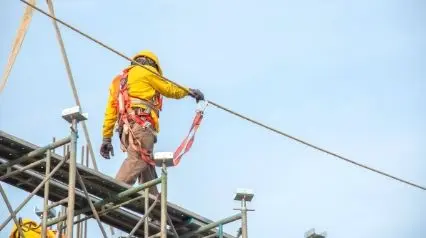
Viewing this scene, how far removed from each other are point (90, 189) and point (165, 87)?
8.33ft

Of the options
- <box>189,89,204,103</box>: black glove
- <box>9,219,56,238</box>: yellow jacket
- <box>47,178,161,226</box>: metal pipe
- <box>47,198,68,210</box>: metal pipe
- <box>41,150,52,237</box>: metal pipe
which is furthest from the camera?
<box>189,89,204,103</box>: black glove

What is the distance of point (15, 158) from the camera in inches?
583

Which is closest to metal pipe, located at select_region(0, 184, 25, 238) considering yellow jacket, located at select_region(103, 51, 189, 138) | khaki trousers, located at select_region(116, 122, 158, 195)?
khaki trousers, located at select_region(116, 122, 158, 195)

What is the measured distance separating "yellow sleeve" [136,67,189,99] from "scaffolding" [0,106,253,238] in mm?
1970

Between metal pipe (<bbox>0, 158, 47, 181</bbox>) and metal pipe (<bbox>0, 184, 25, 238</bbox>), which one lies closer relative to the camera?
metal pipe (<bbox>0, 184, 25, 238</bbox>)

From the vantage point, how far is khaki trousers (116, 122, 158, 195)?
55.2 ft

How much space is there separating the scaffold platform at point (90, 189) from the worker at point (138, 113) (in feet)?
3.30

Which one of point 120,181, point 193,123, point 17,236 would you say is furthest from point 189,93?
point 17,236

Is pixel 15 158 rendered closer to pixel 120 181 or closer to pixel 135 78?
pixel 120 181

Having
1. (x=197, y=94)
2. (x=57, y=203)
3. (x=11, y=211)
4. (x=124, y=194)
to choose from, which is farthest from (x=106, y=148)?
(x=11, y=211)

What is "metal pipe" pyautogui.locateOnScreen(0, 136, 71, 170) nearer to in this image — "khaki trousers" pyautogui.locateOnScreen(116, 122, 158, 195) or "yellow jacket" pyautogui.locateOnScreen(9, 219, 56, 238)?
"yellow jacket" pyautogui.locateOnScreen(9, 219, 56, 238)

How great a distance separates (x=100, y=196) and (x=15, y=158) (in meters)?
1.27

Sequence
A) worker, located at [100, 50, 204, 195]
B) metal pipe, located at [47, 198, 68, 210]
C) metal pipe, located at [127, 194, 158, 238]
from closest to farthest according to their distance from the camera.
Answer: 1. metal pipe, located at [47, 198, 68, 210]
2. metal pipe, located at [127, 194, 158, 238]
3. worker, located at [100, 50, 204, 195]

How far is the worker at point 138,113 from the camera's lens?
56.0 feet
